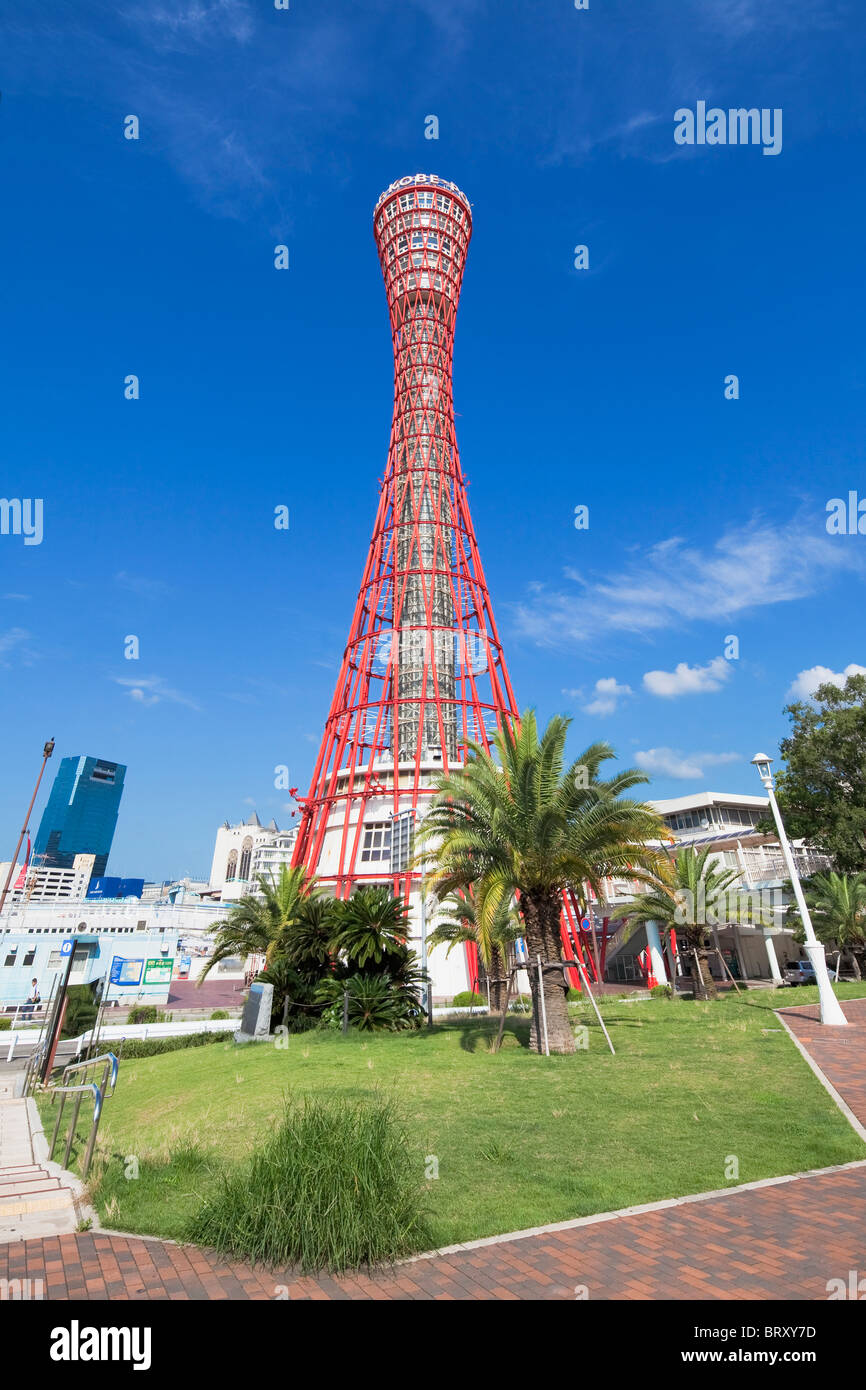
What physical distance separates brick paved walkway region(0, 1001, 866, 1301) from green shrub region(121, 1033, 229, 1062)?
63.5 ft

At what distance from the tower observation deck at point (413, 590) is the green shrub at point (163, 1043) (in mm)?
11729

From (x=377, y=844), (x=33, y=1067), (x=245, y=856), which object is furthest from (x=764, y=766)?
(x=245, y=856)

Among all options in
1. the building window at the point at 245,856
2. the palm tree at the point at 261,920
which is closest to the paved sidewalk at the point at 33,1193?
the palm tree at the point at 261,920

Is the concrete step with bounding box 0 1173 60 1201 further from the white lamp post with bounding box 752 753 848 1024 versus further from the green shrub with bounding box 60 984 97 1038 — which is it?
the white lamp post with bounding box 752 753 848 1024

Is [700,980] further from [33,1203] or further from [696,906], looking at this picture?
[33,1203]

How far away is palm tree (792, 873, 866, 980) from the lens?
86.8 feet

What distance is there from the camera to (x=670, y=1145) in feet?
26.4

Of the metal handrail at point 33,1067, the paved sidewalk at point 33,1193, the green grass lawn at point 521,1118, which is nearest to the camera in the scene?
the paved sidewalk at point 33,1193

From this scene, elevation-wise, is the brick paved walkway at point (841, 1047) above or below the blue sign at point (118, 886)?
below

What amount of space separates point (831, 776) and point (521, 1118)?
2923 cm

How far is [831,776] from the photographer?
33.2m

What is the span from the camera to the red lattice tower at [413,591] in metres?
38.3

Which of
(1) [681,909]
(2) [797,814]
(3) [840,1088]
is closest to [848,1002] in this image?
(1) [681,909]

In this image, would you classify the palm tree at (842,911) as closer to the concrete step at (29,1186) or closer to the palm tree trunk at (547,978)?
the palm tree trunk at (547,978)
